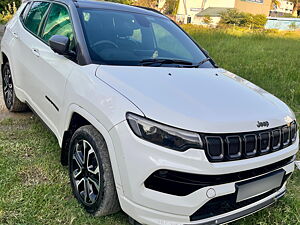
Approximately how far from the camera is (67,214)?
99.4 inches

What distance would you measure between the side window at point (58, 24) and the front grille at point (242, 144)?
1.61 metres

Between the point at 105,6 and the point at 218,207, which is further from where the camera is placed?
the point at 105,6

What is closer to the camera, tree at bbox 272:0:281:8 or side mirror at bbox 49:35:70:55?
side mirror at bbox 49:35:70:55

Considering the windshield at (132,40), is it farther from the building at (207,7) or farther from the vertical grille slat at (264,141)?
the building at (207,7)

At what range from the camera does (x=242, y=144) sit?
2049 mm

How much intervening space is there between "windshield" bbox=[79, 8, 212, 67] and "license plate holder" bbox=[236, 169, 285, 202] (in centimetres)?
134

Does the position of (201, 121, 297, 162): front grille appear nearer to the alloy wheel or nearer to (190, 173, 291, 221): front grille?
(190, 173, 291, 221): front grille

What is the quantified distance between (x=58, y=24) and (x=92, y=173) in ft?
5.63

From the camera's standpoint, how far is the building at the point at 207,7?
2116 inches

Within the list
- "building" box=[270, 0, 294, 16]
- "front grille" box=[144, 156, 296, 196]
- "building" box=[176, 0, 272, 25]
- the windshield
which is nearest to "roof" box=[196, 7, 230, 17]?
"building" box=[176, 0, 272, 25]

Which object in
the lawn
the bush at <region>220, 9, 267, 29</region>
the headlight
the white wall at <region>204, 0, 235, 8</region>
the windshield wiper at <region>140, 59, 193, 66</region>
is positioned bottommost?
the bush at <region>220, 9, 267, 29</region>

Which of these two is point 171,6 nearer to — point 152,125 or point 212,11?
point 212,11

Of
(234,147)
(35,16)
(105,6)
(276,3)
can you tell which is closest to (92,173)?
(234,147)

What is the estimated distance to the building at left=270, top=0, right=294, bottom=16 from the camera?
73125 millimetres
